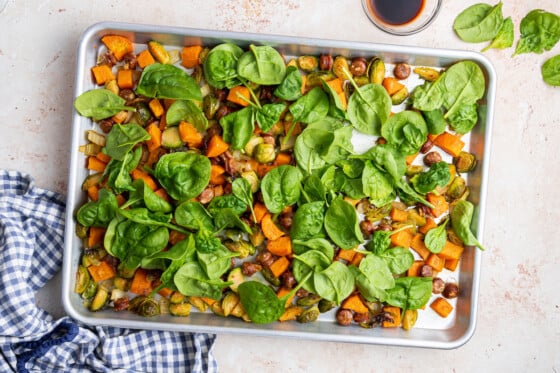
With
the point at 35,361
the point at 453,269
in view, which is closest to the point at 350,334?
the point at 453,269

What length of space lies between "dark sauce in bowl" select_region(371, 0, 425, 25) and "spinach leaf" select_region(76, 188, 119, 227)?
3.19 feet

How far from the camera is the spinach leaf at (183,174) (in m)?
1.69

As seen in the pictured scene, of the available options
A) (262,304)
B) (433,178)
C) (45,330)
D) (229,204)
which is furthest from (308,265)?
(45,330)

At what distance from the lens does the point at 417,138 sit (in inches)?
68.3

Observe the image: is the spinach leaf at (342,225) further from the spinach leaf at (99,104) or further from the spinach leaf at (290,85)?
the spinach leaf at (99,104)

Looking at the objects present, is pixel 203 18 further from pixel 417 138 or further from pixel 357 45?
pixel 417 138

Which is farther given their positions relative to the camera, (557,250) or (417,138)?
(557,250)

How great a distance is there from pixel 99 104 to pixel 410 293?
1.06m

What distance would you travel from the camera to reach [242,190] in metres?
1.74

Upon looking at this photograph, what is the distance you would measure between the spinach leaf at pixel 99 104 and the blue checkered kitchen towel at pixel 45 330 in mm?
292

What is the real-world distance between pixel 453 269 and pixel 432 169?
1.08 ft

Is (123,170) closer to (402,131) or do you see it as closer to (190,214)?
(190,214)

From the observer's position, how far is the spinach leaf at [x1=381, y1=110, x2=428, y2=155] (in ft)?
5.71

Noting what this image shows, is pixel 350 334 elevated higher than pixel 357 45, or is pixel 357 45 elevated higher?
pixel 357 45
